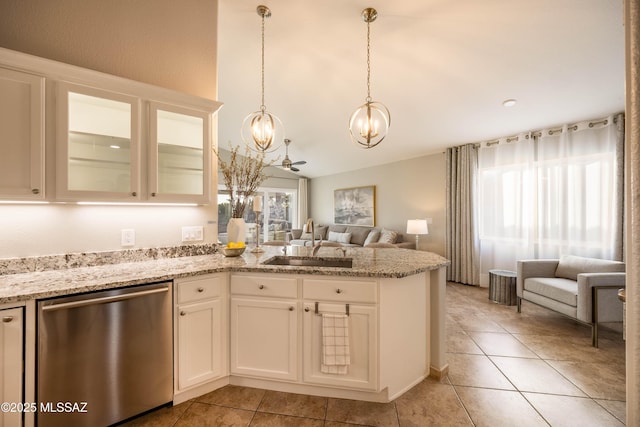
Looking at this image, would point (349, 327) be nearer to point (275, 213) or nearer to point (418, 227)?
point (418, 227)

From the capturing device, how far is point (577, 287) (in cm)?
281

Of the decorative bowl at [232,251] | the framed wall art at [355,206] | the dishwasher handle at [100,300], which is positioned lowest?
the dishwasher handle at [100,300]

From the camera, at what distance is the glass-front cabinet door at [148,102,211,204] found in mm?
1956

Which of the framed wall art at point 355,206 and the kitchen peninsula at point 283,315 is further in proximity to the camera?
the framed wall art at point 355,206

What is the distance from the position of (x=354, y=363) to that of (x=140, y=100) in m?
2.33

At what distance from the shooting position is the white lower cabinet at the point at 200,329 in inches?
68.9

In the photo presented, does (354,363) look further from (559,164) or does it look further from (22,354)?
(559,164)

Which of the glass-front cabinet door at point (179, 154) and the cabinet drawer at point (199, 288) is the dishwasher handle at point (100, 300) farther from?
the glass-front cabinet door at point (179, 154)

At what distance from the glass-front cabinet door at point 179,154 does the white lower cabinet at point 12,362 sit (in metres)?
0.93

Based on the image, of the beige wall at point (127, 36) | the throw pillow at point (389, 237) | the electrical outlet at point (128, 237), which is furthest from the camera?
the throw pillow at point (389, 237)

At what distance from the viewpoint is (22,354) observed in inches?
51.8

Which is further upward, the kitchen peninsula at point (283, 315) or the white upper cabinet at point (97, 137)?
the white upper cabinet at point (97, 137)

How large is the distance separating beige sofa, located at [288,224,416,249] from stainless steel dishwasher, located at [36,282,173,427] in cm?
319

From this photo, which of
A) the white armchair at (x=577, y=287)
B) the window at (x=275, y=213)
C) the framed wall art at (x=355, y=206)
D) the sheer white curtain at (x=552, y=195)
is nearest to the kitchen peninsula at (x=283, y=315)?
the white armchair at (x=577, y=287)
